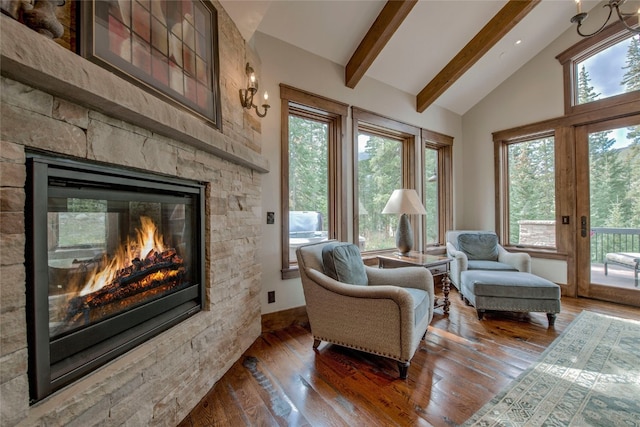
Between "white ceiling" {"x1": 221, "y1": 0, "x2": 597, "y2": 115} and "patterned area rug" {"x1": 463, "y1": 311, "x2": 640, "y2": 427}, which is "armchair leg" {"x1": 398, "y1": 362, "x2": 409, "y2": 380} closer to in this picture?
"patterned area rug" {"x1": 463, "y1": 311, "x2": 640, "y2": 427}

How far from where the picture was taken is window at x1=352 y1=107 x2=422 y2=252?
323cm

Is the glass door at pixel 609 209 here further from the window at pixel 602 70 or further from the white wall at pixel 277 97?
the white wall at pixel 277 97

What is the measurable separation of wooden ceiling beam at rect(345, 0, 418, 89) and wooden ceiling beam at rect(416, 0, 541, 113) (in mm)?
1238

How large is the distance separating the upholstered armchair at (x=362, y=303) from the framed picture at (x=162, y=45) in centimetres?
129

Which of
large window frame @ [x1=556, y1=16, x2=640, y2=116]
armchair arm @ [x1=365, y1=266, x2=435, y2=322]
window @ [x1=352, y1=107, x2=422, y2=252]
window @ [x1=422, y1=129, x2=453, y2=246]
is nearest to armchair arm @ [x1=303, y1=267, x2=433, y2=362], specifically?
armchair arm @ [x1=365, y1=266, x2=435, y2=322]

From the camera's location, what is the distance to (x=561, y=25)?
128 inches

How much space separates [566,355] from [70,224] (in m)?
3.15

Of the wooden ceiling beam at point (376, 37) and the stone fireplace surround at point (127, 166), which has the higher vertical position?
the wooden ceiling beam at point (376, 37)

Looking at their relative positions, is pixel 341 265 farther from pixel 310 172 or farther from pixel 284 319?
pixel 310 172

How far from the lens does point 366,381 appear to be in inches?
66.6

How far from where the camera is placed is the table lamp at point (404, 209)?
2.75 m

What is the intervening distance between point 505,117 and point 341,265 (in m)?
3.73

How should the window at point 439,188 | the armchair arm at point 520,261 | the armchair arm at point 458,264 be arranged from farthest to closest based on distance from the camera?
the window at point 439,188
the armchair arm at point 458,264
the armchair arm at point 520,261

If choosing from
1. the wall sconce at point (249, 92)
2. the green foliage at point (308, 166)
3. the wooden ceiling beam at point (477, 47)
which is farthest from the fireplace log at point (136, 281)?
the wooden ceiling beam at point (477, 47)
